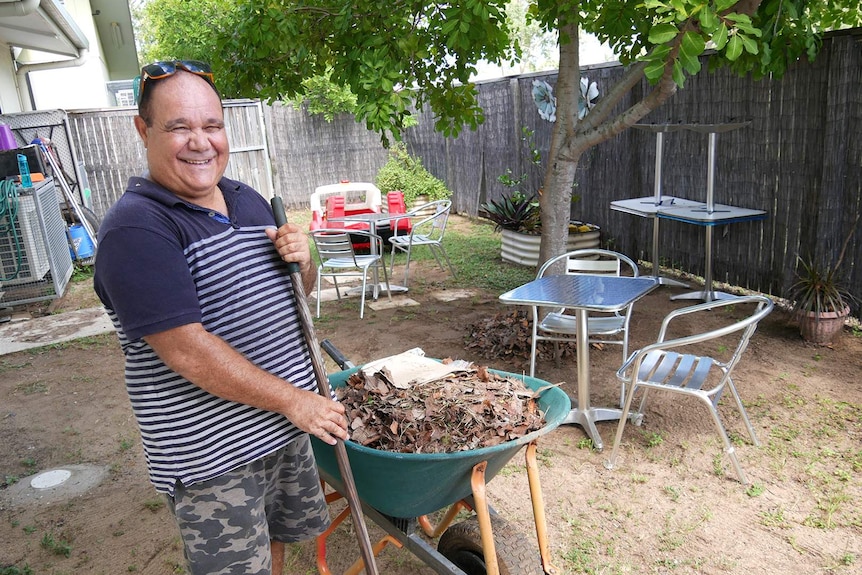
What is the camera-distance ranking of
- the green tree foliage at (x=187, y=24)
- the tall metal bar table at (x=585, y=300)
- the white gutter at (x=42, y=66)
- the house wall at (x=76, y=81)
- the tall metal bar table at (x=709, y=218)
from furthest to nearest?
the house wall at (x=76, y=81) < the green tree foliage at (x=187, y=24) < the white gutter at (x=42, y=66) < the tall metal bar table at (x=709, y=218) < the tall metal bar table at (x=585, y=300)

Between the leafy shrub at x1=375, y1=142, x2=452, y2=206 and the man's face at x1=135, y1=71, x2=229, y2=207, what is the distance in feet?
33.0

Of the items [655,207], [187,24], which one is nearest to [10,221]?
[655,207]

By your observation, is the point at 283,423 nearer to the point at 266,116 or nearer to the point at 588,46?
the point at 266,116

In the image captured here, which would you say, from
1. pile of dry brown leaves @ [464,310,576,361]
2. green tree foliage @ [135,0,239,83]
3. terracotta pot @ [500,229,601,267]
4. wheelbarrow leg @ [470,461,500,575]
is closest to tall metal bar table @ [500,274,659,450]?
pile of dry brown leaves @ [464,310,576,361]

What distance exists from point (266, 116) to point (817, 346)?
10528 millimetres

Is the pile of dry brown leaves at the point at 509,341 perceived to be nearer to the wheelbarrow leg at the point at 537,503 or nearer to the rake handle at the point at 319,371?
the wheelbarrow leg at the point at 537,503

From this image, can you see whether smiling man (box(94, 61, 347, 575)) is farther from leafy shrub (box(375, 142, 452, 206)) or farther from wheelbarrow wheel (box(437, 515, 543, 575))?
leafy shrub (box(375, 142, 452, 206))

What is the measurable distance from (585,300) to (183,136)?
88.7 inches

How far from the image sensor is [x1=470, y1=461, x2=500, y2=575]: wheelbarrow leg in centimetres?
189

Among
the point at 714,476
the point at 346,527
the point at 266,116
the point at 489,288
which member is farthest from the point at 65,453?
the point at 266,116

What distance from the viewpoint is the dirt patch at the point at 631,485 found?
8.96ft

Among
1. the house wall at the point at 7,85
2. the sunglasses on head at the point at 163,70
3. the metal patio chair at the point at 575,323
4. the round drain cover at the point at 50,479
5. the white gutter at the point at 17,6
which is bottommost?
the round drain cover at the point at 50,479

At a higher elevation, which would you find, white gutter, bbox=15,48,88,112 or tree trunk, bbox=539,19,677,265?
white gutter, bbox=15,48,88,112

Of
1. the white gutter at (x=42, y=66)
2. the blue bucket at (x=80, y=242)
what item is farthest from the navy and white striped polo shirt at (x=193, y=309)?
the white gutter at (x=42, y=66)
